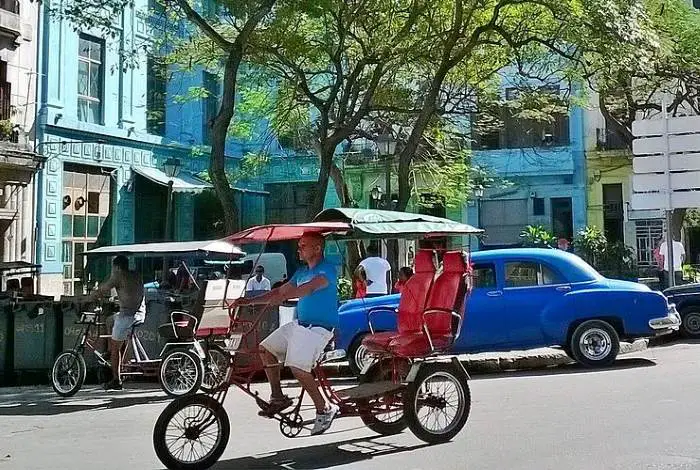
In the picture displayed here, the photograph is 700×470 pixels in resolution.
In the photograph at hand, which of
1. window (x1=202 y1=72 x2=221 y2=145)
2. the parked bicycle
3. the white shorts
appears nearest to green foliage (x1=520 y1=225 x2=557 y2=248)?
window (x1=202 y1=72 x2=221 y2=145)

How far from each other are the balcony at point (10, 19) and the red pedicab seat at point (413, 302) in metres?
18.2

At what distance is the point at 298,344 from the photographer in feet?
23.4

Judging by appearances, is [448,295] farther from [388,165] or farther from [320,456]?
[388,165]

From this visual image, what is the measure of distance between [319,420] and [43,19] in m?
21.5

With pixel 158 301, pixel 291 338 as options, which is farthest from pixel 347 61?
pixel 291 338

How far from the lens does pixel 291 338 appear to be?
7.18 metres

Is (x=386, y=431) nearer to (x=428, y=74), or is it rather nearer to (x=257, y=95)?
(x=428, y=74)

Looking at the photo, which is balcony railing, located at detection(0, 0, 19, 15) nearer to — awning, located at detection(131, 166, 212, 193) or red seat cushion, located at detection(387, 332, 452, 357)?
awning, located at detection(131, 166, 212, 193)

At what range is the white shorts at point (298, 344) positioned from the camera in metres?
7.09

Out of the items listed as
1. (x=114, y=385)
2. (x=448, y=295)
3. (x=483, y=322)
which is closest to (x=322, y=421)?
(x=448, y=295)

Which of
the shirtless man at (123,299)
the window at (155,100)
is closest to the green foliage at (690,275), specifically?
the shirtless man at (123,299)

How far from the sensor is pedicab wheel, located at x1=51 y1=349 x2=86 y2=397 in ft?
39.8

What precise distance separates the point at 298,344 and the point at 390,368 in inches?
51.2

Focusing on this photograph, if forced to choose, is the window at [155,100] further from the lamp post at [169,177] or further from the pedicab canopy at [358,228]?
the pedicab canopy at [358,228]
